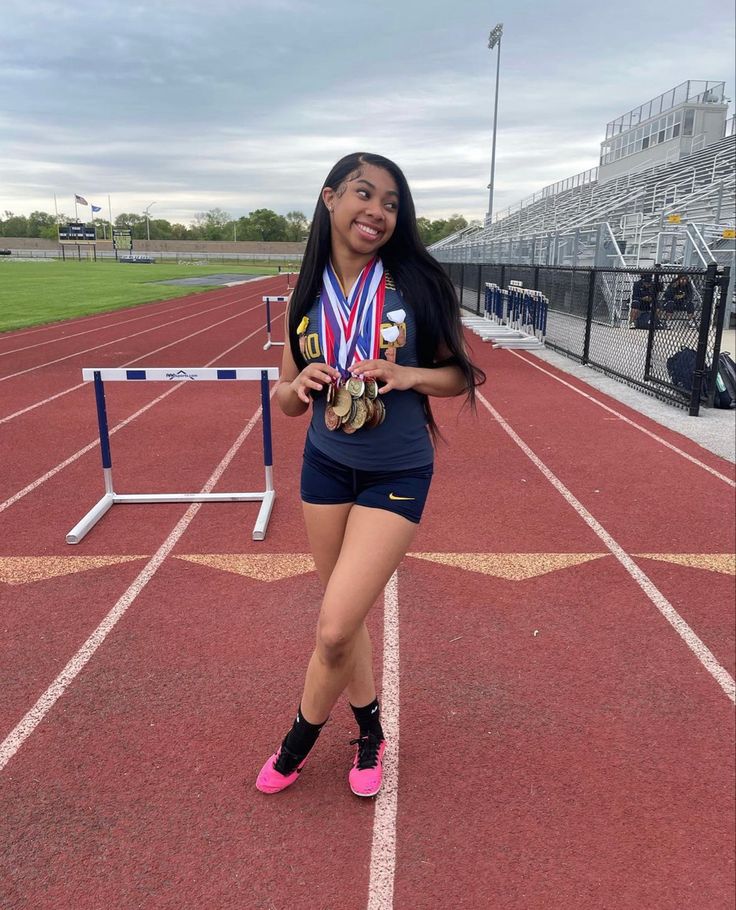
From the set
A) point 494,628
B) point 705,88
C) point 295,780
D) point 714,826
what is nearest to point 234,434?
point 494,628

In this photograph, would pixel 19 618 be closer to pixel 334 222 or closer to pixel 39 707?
Result: pixel 39 707

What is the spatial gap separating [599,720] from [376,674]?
40.2 inches

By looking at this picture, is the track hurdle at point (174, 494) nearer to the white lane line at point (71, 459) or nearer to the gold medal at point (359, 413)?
the white lane line at point (71, 459)

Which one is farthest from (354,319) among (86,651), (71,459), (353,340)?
(71,459)

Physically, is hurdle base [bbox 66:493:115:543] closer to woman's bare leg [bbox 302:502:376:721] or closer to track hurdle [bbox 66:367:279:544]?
track hurdle [bbox 66:367:279:544]

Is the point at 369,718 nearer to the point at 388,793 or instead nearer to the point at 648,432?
the point at 388,793

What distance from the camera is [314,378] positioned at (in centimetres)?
216

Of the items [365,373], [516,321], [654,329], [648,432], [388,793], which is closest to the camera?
[365,373]

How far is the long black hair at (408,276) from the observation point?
86.5 inches

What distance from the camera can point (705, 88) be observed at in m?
35.9

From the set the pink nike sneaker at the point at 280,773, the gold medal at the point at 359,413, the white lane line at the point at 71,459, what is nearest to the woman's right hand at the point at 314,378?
the gold medal at the point at 359,413

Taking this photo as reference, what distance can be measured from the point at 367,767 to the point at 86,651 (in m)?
1.68

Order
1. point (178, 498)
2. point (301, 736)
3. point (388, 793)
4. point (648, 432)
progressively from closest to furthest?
1. point (301, 736)
2. point (388, 793)
3. point (178, 498)
4. point (648, 432)

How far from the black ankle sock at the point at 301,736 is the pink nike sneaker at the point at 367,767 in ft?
0.71
